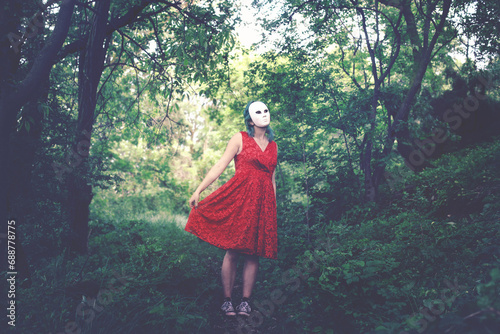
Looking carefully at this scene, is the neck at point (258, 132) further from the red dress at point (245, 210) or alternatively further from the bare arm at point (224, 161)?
the bare arm at point (224, 161)

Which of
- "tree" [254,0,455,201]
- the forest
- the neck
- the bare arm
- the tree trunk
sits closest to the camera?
the forest

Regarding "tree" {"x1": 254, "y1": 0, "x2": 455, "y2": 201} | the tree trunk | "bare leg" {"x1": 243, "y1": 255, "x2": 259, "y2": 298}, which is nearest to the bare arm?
"bare leg" {"x1": 243, "y1": 255, "x2": 259, "y2": 298}

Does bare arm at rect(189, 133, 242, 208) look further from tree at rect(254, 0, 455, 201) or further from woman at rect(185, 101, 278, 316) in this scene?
tree at rect(254, 0, 455, 201)

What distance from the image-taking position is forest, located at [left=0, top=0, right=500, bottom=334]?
2613 mm

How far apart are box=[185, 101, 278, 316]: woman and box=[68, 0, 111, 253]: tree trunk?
1650mm

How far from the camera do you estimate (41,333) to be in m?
2.25

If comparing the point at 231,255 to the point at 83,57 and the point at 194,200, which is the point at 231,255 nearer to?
the point at 194,200

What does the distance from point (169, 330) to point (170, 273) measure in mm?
1148

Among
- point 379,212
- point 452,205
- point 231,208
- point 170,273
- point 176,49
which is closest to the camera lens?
point 231,208

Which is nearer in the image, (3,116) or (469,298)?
(469,298)

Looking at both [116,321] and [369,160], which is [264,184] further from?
[369,160]

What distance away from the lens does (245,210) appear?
3.34 meters

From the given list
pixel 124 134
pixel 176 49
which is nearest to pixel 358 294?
pixel 176 49

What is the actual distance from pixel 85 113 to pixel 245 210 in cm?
245
